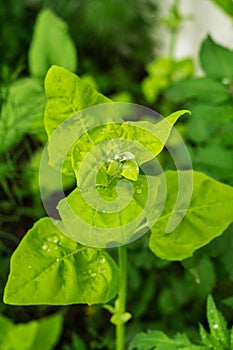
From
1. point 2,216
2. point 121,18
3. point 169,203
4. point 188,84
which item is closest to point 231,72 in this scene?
point 188,84

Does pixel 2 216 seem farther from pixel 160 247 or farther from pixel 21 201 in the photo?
pixel 160 247

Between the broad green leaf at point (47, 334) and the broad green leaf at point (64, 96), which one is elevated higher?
the broad green leaf at point (64, 96)

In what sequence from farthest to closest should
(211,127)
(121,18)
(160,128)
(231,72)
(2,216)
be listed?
(121,18) → (2,216) → (211,127) → (231,72) → (160,128)

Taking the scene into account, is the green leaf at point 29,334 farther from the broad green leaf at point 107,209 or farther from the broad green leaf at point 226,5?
the broad green leaf at point 226,5

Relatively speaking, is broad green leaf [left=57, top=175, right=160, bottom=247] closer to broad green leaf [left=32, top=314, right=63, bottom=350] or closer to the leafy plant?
the leafy plant

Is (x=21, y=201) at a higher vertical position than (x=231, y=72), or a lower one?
lower

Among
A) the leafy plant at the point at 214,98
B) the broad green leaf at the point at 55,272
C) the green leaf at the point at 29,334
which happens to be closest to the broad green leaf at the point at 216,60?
the leafy plant at the point at 214,98

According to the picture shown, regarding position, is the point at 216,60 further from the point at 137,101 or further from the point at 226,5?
the point at 137,101
